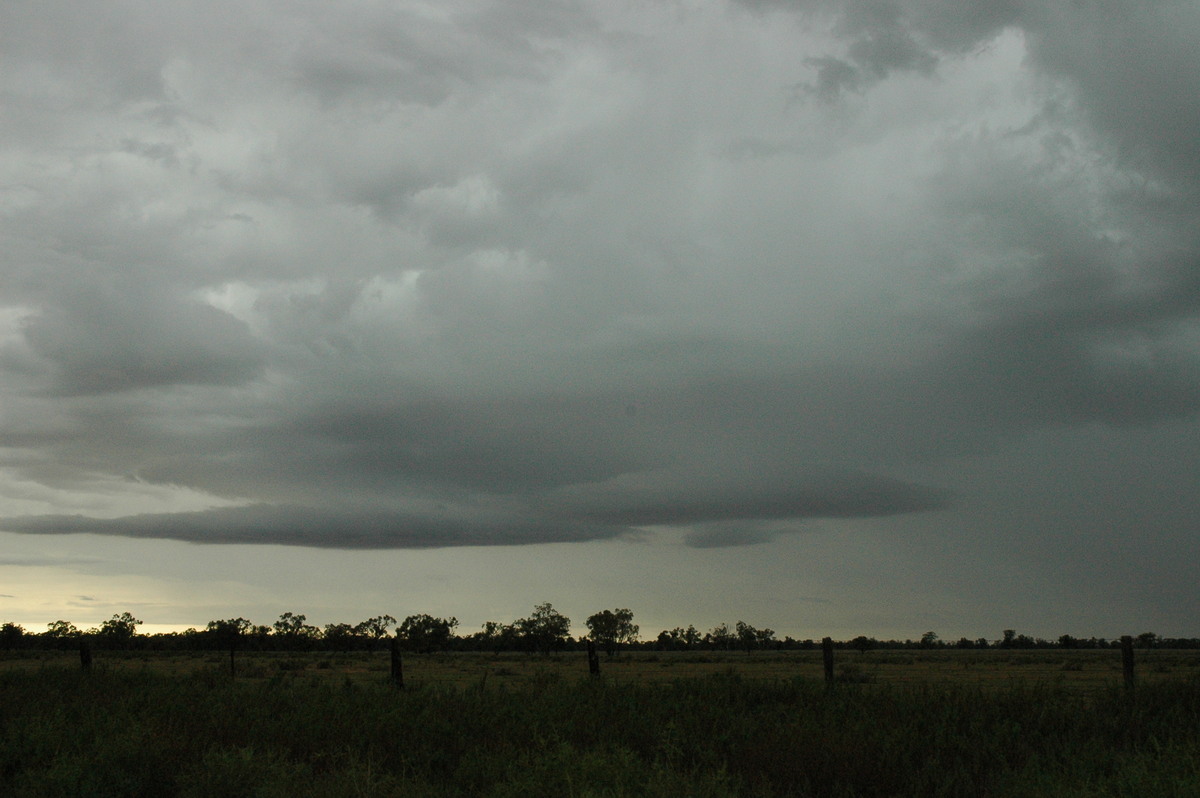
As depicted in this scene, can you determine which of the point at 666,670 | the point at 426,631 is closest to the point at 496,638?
the point at 426,631

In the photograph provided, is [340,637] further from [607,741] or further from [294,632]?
[607,741]

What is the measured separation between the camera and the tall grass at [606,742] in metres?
11.0

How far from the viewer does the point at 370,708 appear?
52.8 feet

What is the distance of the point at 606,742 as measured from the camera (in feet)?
45.6

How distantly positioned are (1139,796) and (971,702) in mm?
6247

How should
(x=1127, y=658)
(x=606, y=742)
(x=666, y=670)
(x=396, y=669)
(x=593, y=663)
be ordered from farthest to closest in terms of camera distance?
1. (x=666, y=670)
2. (x=593, y=663)
3. (x=396, y=669)
4. (x=1127, y=658)
5. (x=606, y=742)

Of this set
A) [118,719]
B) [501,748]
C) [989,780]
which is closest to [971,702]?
[989,780]

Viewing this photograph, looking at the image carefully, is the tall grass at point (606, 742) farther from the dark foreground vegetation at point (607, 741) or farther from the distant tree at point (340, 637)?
the distant tree at point (340, 637)

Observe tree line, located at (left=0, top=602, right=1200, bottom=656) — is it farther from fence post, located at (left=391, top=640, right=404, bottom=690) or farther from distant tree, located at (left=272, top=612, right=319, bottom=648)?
fence post, located at (left=391, top=640, right=404, bottom=690)

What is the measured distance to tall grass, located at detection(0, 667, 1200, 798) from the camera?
10984mm

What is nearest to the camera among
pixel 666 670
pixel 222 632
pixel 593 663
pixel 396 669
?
pixel 396 669

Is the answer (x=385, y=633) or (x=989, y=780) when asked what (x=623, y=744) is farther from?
(x=385, y=633)

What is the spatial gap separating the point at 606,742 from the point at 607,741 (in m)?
0.07

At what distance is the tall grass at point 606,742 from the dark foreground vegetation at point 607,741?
4 cm
